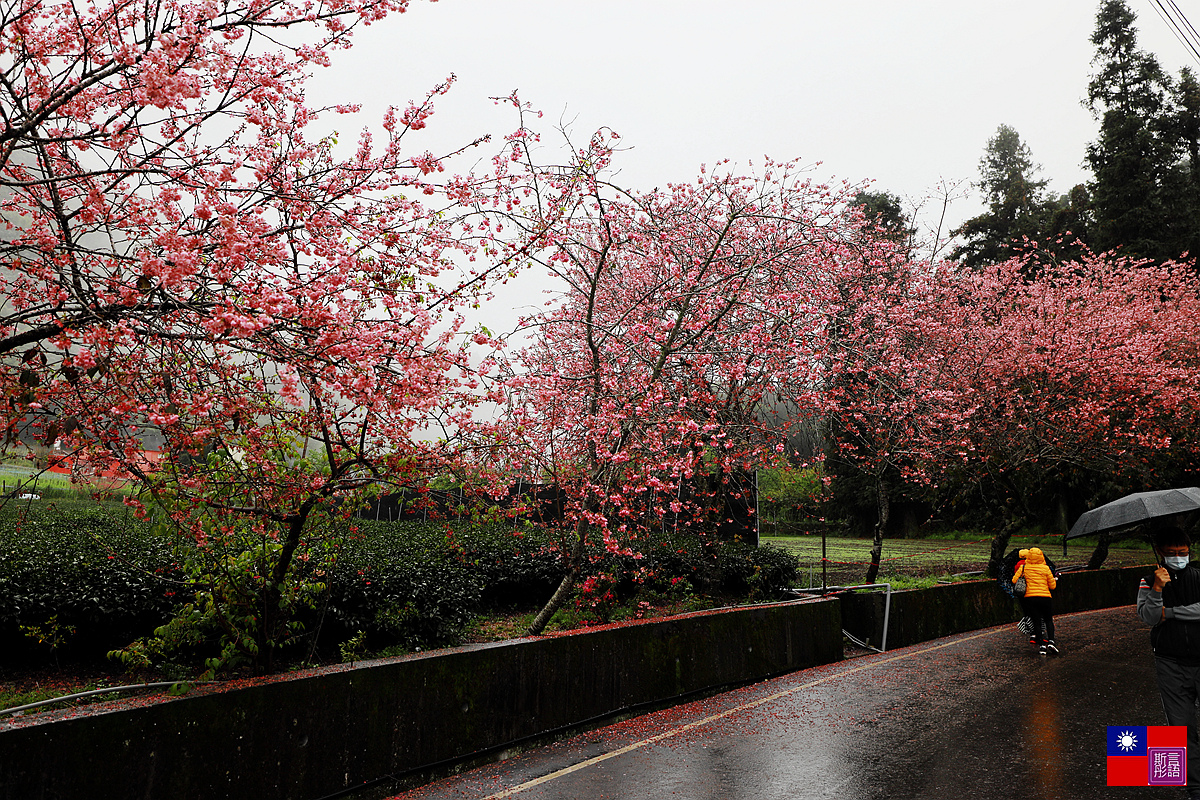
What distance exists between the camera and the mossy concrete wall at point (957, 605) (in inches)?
479

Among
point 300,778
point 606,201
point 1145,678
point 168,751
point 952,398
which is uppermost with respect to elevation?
point 606,201

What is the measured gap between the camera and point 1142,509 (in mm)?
7230

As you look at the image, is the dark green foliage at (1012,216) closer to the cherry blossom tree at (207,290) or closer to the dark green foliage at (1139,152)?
the dark green foliage at (1139,152)

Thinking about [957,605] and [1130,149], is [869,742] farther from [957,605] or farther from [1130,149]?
[1130,149]

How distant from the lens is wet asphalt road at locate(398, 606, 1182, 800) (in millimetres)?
5551

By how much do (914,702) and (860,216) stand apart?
41.6ft

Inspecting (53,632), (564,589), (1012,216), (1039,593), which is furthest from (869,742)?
(1012,216)

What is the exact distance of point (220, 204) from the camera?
444 cm

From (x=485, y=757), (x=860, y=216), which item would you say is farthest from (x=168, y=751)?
(x=860, y=216)

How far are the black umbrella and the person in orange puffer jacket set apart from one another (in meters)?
3.74

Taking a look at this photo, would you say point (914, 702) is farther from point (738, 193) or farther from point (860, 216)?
point (860, 216)

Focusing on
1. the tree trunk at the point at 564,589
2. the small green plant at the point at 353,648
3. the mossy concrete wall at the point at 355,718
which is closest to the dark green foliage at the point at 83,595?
the small green plant at the point at 353,648

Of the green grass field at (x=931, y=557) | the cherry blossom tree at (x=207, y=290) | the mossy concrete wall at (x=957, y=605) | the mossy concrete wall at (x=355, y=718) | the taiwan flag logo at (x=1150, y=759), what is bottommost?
the green grass field at (x=931, y=557)

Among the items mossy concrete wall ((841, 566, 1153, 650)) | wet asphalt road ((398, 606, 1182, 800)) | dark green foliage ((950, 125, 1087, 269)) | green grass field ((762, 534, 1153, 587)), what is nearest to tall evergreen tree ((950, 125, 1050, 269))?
dark green foliage ((950, 125, 1087, 269))
